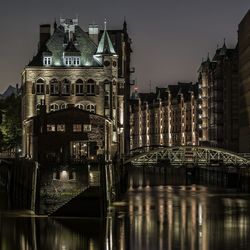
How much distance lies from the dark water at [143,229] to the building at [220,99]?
49.4 m

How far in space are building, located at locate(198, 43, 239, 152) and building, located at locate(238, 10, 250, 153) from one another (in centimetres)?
1071

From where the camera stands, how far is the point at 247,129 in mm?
111938

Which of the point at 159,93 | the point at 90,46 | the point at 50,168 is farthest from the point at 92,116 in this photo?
the point at 159,93

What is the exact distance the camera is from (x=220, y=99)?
462 ft

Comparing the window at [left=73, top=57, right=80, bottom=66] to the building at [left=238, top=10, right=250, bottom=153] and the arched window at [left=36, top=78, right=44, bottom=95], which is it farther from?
the building at [left=238, top=10, right=250, bottom=153]

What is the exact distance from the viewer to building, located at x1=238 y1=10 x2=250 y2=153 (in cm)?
11175

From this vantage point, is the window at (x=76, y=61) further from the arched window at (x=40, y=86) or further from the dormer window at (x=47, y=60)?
the arched window at (x=40, y=86)

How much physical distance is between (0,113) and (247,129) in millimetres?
32711

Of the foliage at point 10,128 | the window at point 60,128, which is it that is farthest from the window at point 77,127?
the foliage at point 10,128

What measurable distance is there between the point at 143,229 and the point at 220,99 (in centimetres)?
8111

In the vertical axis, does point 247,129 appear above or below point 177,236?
above

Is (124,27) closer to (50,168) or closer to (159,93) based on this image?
(50,168)

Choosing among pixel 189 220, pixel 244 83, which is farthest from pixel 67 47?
pixel 189 220

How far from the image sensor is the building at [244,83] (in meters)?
112
